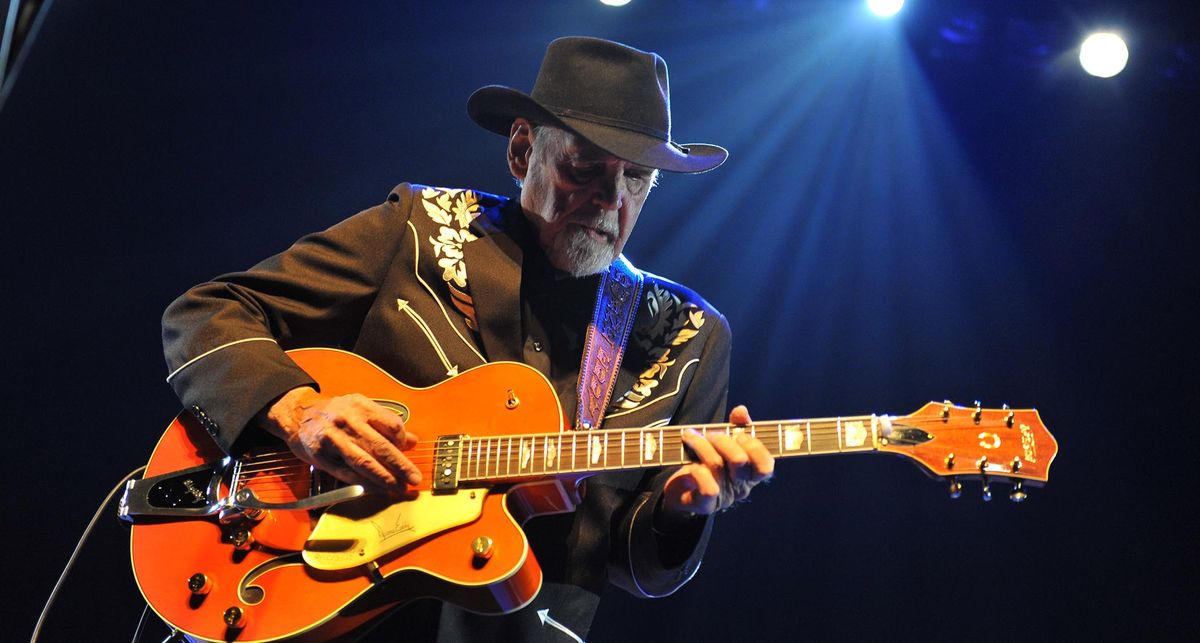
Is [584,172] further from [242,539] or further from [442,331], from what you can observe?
[242,539]

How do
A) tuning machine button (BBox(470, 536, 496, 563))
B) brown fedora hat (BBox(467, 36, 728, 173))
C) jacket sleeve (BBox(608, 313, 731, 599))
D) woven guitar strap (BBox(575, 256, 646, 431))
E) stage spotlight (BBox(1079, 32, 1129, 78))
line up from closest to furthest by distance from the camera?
tuning machine button (BBox(470, 536, 496, 563)), jacket sleeve (BBox(608, 313, 731, 599)), woven guitar strap (BBox(575, 256, 646, 431)), brown fedora hat (BBox(467, 36, 728, 173)), stage spotlight (BBox(1079, 32, 1129, 78))

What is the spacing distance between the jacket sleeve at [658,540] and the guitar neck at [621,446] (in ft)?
1.36

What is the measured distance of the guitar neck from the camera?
224 cm

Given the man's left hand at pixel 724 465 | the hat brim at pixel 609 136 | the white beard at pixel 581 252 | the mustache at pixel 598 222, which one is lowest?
the man's left hand at pixel 724 465

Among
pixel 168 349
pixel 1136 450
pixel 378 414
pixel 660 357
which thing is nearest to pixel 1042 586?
pixel 1136 450

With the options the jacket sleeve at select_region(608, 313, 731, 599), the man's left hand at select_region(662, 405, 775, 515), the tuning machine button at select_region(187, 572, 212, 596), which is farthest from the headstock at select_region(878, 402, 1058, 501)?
the tuning machine button at select_region(187, 572, 212, 596)

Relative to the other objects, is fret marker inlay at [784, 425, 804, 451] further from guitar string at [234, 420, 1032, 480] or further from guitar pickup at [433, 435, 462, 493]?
guitar pickup at [433, 435, 462, 493]

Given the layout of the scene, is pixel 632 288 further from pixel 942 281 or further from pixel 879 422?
pixel 942 281

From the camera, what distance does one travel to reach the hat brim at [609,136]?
2900mm

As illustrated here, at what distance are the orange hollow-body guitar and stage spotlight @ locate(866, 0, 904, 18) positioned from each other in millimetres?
3003

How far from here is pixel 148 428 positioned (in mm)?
4059

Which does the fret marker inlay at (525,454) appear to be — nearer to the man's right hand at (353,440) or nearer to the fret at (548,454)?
the fret at (548,454)

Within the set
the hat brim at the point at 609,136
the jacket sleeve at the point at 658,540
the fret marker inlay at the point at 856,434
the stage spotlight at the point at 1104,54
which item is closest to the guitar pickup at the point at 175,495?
the jacket sleeve at the point at 658,540

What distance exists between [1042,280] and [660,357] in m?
2.56
